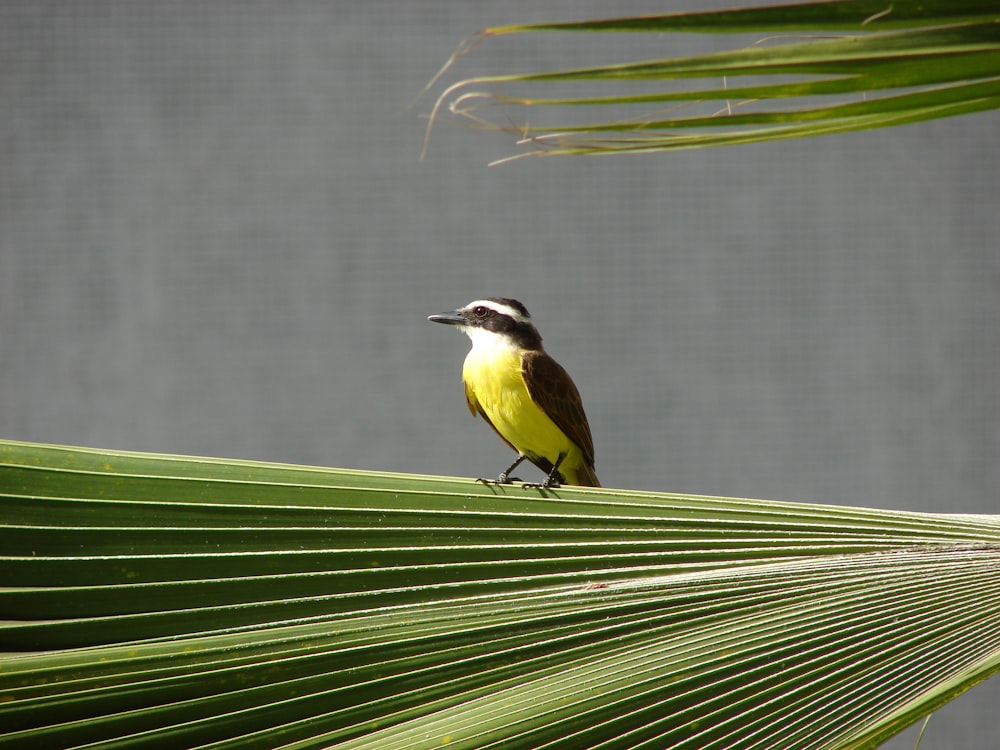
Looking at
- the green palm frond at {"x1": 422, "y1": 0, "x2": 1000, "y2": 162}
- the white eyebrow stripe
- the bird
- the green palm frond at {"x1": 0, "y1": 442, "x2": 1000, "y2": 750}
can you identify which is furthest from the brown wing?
the green palm frond at {"x1": 422, "y1": 0, "x2": 1000, "y2": 162}

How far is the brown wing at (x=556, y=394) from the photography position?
4.73ft

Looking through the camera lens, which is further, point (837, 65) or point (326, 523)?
point (326, 523)

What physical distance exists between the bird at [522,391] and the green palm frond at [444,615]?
97 centimetres

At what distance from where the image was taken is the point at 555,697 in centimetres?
39

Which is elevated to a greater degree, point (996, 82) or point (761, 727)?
point (996, 82)

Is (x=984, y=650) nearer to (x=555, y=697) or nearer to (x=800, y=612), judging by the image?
(x=800, y=612)

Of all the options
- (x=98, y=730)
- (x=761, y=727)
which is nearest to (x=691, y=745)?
(x=761, y=727)

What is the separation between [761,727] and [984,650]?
115 millimetres

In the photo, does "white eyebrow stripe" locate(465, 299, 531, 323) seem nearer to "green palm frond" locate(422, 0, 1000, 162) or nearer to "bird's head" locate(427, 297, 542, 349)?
"bird's head" locate(427, 297, 542, 349)

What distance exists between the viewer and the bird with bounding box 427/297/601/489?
145 cm

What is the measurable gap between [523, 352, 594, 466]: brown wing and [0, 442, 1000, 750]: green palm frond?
0.98 m

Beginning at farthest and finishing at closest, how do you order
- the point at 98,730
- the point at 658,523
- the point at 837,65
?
the point at 658,523, the point at 98,730, the point at 837,65

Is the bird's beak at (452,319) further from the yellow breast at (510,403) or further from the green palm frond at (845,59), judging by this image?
the green palm frond at (845,59)

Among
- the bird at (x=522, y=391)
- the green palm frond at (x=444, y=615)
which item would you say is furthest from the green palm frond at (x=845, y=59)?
the bird at (x=522, y=391)
